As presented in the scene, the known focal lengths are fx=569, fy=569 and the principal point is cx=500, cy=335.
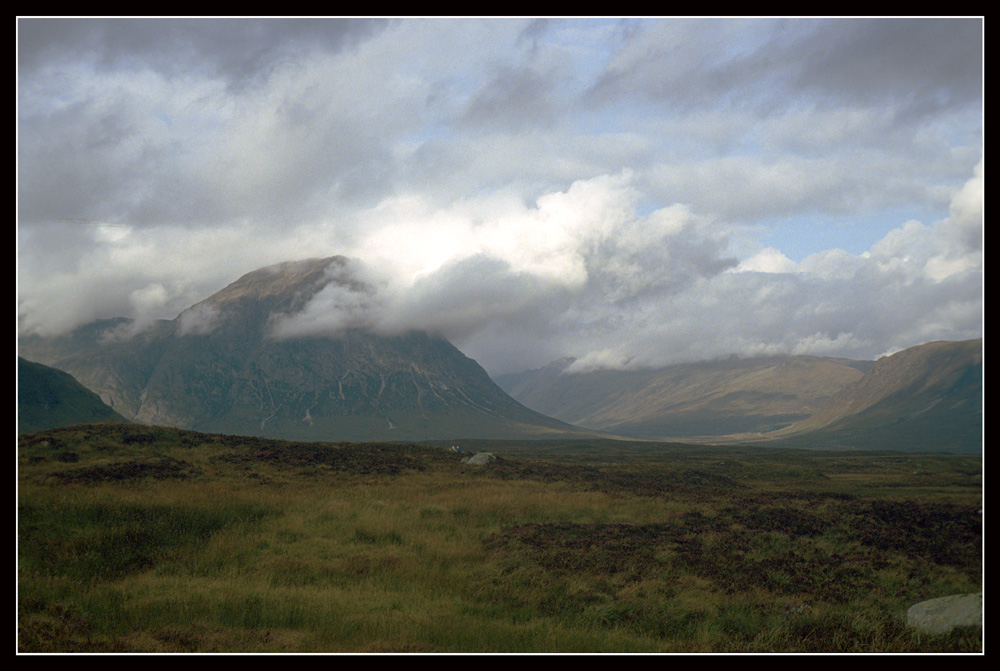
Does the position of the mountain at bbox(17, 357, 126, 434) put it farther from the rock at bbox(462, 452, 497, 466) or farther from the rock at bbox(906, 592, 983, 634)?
the rock at bbox(906, 592, 983, 634)

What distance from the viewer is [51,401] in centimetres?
8638

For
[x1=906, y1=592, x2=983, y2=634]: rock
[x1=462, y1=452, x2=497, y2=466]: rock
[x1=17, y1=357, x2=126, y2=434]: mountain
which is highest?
[x1=17, y1=357, x2=126, y2=434]: mountain

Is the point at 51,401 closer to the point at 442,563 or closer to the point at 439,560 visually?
the point at 439,560

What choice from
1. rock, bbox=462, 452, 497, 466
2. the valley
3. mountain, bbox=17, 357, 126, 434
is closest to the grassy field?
the valley

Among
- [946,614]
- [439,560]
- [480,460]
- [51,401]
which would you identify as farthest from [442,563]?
[51,401]

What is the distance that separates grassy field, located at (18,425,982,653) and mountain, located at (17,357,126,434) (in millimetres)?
54716

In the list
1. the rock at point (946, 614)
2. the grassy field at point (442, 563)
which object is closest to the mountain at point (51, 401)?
the grassy field at point (442, 563)

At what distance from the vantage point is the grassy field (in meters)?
14.2

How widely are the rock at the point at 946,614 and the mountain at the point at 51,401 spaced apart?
87.4m

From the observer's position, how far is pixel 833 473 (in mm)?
67938

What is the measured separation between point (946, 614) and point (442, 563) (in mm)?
15180

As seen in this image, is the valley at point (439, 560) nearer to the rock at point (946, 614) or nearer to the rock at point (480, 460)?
the rock at point (946, 614)

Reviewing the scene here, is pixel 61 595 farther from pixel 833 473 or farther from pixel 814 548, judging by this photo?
pixel 833 473
